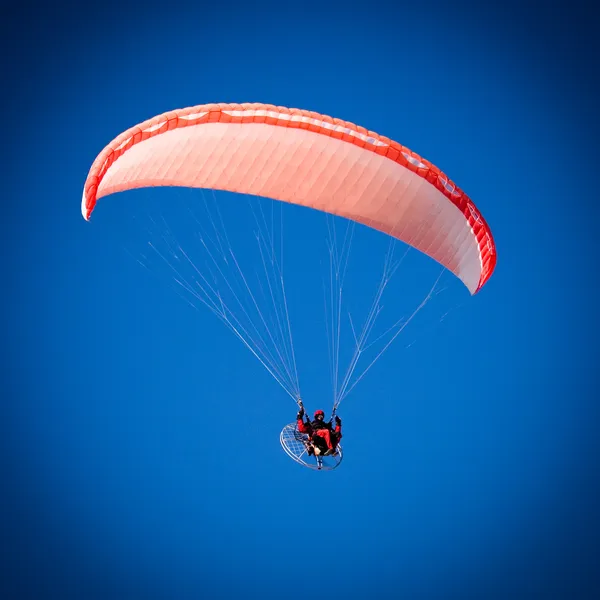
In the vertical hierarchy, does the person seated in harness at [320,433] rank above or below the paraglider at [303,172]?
below

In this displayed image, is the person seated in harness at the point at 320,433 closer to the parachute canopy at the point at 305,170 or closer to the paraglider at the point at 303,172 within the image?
the paraglider at the point at 303,172

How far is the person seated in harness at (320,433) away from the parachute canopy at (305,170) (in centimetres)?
260

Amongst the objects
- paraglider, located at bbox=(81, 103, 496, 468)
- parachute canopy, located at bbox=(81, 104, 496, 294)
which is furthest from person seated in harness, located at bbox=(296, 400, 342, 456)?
parachute canopy, located at bbox=(81, 104, 496, 294)

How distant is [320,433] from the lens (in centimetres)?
1033

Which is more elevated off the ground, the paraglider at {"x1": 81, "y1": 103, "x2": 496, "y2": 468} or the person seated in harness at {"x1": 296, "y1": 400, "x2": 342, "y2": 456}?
the paraglider at {"x1": 81, "y1": 103, "x2": 496, "y2": 468}

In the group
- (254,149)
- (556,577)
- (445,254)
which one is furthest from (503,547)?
(254,149)

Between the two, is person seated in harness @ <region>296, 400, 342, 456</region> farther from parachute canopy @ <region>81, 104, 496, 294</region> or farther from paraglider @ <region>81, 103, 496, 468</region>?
parachute canopy @ <region>81, 104, 496, 294</region>

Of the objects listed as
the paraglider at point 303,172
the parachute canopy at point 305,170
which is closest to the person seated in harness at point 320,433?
the paraglider at point 303,172

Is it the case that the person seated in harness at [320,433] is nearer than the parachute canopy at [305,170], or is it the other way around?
the parachute canopy at [305,170]

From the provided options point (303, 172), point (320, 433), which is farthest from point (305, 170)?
point (320, 433)

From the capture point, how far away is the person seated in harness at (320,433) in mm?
10344

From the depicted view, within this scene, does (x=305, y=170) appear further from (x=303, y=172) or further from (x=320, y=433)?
(x=320, y=433)

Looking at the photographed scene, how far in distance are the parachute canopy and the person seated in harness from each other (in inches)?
102

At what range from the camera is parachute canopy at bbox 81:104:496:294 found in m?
9.68
